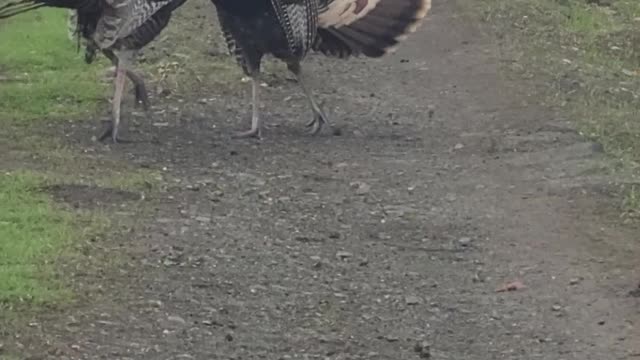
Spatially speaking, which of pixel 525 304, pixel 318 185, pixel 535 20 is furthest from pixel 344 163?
pixel 535 20

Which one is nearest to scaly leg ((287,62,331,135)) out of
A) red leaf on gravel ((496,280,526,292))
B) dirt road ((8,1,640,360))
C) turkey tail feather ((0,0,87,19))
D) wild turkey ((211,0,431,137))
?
wild turkey ((211,0,431,137))

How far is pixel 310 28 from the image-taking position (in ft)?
32.1

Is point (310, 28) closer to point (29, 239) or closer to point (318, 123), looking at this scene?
point (318, 123)

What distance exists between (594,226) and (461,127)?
9.00 ft

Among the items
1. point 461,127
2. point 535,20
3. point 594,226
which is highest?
point 594,226

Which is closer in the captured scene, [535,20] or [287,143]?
[287,143]

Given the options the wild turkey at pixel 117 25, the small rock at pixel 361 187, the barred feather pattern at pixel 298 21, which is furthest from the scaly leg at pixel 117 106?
the small rock at pixel 361 187

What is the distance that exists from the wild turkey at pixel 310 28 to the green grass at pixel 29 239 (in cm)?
210

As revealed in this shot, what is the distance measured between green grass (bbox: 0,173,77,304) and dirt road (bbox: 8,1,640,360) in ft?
0.81

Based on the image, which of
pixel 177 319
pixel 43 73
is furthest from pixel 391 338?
pixel 43 73

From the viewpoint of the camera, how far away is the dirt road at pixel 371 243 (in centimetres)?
588

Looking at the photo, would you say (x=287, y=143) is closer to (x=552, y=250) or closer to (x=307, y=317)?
(x=552, y=250)

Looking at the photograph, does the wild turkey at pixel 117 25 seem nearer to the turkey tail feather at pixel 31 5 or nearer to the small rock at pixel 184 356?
the turkey tail feather at pixel 31 5

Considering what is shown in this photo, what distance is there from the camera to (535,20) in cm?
1463
